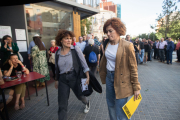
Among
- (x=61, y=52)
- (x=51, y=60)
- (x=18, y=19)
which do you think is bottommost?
(x=51, y=60)

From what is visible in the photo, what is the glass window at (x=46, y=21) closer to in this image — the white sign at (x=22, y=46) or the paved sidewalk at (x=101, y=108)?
the white sign at (x=22, y=46)

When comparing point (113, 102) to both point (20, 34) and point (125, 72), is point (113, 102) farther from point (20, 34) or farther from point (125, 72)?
point (20, 34)

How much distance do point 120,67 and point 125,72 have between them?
0.11 meters

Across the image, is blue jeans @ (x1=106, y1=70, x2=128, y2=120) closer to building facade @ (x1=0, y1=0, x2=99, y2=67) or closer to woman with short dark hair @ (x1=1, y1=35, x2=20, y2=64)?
woman with short dark hair @ (x1=1, y1=35, x2=20, y2=64)

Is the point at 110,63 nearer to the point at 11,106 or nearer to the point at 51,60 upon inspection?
the point at 11,106

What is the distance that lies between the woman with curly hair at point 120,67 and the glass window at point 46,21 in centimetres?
593

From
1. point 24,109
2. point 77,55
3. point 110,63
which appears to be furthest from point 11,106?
point 110,63

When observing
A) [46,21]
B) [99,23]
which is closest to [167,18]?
[46,21]

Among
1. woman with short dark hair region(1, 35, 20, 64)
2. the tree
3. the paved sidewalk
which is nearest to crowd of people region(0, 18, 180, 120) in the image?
the paved sidewalk

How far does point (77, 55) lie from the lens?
2.54 metres

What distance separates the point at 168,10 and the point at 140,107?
15.3 meters

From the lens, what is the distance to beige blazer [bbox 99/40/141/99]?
1794 millimetres

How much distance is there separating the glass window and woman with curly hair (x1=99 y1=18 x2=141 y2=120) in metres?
5.93

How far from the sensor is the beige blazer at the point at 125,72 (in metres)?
1.79
